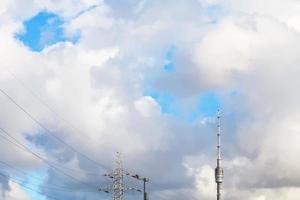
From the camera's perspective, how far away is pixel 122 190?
429ft

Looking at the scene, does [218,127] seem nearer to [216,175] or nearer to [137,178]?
[216,175]

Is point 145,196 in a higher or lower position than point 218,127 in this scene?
lower

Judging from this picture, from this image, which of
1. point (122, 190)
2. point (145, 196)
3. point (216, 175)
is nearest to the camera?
point (145, 196)

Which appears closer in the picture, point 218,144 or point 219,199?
point 219,199

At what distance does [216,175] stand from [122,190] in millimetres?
23139

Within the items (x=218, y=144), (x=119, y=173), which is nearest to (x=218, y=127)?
(x=218, y=144)

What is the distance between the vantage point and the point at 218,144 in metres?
119

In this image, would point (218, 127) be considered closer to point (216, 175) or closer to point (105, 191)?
point (216, 175)

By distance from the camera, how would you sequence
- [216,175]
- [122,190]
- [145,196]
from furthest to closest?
1. [122,190]
2. [216,175]
3. [145,196]

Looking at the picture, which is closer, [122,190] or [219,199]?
[219,199]

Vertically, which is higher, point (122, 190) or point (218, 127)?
point (218, 127)

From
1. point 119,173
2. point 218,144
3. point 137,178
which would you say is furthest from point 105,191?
point 218,144

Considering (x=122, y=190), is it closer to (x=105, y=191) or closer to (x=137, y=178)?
(x=105, y=191)

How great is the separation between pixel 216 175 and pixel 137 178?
52.2 ft
